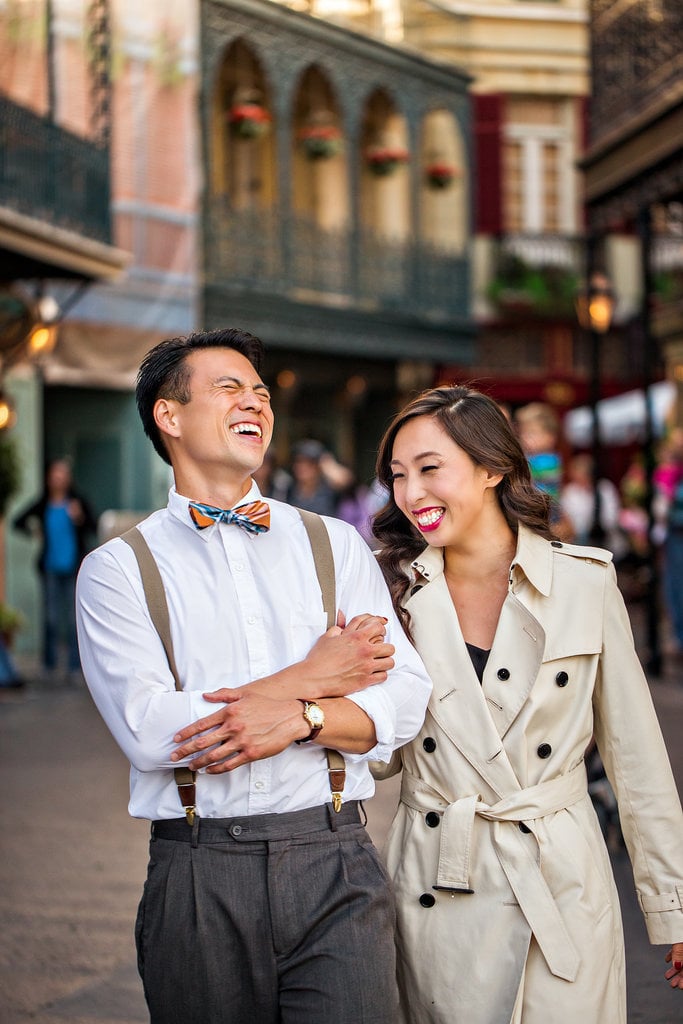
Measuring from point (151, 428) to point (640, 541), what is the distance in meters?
16.7

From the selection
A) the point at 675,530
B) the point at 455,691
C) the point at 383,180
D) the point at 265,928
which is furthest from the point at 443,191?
the point at 265,928

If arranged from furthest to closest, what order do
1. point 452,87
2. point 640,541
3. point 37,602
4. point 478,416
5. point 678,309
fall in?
point 452,87
point 640,541
point 37,602
point 678,309
point 478,416

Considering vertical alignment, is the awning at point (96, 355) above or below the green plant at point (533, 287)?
below

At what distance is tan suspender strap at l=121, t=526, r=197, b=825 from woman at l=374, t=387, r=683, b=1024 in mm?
598

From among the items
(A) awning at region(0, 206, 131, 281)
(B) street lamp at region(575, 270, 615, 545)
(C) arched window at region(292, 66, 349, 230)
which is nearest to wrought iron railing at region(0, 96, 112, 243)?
(A) awning at region(0, 206, 131, 281)

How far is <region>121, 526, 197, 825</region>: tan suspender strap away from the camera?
2.85 metres

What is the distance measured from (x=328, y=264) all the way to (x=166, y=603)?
763 inches

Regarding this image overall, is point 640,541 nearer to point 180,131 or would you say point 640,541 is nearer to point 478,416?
point 180,131

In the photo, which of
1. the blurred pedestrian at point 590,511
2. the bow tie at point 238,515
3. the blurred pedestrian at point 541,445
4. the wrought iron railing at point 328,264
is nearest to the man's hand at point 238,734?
the bow tie at point 238,515

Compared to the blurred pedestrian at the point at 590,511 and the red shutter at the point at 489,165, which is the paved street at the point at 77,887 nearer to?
the blurred pedestrian at the point at 590,511

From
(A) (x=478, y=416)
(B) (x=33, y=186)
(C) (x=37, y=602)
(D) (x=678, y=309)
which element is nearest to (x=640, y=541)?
(D) (x=678, y=309)

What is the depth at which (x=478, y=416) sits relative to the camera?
3336mm

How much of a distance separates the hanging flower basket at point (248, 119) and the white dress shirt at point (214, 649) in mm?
18144

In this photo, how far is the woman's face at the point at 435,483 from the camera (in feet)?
10.7
